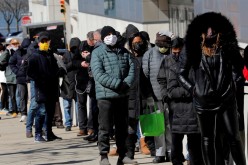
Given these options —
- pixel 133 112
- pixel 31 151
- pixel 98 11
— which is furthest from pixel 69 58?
pixel 98 11

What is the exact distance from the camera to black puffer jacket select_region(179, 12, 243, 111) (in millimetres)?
10109

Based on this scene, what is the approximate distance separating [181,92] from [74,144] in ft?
18.0

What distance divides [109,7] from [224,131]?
906 inches

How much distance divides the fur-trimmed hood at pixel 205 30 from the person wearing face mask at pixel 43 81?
6.45 meters

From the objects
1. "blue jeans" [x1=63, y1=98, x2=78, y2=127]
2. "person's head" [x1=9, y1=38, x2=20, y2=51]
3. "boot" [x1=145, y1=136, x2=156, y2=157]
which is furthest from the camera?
"person's head" [x1=9, y1=38, x2=20, y2=51]

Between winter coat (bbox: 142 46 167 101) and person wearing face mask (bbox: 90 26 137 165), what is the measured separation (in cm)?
57

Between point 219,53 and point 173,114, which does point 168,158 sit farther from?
point 219,53

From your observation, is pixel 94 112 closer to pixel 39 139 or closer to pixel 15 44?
pixel 39 139

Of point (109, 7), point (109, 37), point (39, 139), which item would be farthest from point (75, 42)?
point (109, 7)

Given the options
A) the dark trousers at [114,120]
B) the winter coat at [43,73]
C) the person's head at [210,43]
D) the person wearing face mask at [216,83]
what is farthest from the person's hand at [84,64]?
the person's head at [210,43]

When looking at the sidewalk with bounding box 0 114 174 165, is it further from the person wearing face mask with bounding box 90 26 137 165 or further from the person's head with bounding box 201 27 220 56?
the person's head with bounding box 201 27 220 56

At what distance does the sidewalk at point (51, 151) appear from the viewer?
1384 centimetres

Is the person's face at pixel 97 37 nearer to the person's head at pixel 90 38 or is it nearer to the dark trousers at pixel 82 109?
the person's head at pixel 90 38

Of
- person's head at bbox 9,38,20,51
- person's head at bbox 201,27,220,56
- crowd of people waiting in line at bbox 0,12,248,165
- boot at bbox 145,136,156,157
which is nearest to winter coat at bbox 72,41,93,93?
crowd of people waiting in line at bbox 0,12,248,165
